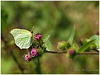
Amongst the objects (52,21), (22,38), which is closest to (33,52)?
(22,38)

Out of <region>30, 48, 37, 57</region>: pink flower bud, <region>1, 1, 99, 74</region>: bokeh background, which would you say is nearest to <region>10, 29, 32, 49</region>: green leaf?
<region>30, 48, 37, 57</region>: pink flower bud

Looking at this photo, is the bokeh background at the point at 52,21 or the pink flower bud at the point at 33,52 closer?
the pink flower bud at the point at 33,52

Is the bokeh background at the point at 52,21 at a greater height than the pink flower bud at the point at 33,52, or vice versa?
the bokeh background at the point at 52,21

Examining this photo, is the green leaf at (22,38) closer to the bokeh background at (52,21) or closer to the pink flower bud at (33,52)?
the pink flower bud at (33,52)

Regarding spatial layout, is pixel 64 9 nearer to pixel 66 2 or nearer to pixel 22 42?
pixel 66 2

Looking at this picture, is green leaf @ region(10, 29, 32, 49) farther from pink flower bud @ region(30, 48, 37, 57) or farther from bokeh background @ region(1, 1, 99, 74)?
bokeh background @ region(1, 1, 99, 74)

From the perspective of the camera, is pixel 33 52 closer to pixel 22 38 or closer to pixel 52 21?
pixel 22 38

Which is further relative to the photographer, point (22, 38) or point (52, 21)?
point (52, 21)

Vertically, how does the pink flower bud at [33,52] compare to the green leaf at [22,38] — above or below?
below

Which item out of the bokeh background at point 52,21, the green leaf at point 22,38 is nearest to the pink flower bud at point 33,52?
the green leaf at point 22,38

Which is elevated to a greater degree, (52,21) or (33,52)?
(52,21)

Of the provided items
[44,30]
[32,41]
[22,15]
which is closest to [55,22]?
[44,30]
